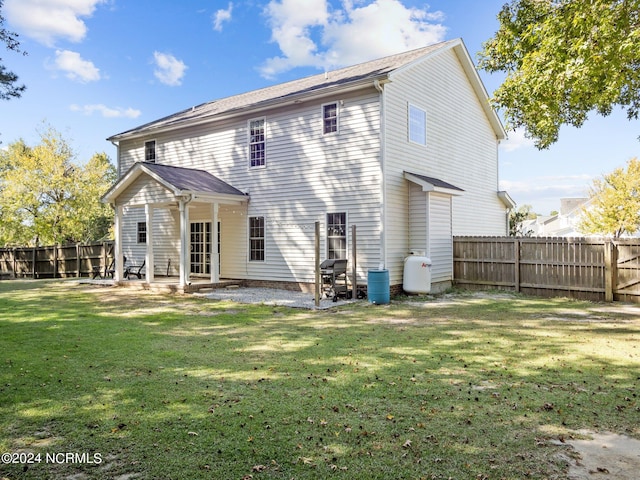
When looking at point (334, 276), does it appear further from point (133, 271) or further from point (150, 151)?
point (150, 151)

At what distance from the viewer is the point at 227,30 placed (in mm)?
21297

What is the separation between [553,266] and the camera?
41.7ft

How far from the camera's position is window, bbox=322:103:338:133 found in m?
13.2

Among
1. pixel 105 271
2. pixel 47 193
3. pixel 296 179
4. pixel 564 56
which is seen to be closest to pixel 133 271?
pixel 105 271

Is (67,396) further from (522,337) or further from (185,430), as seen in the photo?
(522,337)

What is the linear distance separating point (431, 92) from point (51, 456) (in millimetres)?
14623

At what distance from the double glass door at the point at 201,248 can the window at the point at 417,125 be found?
8.38 metres

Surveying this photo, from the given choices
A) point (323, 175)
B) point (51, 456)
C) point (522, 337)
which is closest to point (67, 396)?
point (51, 456)

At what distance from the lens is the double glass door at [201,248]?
1655 cm

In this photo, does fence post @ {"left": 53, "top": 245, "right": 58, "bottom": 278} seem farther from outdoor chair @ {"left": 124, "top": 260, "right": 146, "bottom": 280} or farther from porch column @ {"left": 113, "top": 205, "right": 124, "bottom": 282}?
porch column @ {"left": 113, "top": 205, "right": 124, "bottom": 282}

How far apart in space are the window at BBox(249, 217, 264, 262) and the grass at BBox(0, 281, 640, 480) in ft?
19.8

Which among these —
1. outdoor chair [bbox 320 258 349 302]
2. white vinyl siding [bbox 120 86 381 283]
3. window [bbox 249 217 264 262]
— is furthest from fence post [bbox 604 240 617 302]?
window [bbox 249 217 264 262]

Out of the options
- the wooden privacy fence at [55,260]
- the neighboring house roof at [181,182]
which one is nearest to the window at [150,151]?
the neighboring house roof at [181,182]

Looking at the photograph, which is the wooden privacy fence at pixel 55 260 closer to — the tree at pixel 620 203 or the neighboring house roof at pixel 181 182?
the neighboring house roof at pixel 181 182
